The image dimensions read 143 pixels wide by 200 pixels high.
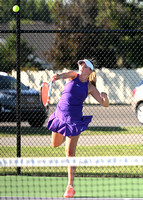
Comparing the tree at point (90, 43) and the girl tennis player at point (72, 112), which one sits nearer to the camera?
the girl tennis player at point (72, 112)

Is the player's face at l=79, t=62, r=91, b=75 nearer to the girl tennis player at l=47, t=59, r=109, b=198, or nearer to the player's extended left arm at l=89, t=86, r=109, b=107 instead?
the girl tennis player at l=47, t=59, r=109, b=198

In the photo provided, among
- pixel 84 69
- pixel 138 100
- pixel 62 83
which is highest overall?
pixel 62 83

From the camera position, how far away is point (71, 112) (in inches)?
201

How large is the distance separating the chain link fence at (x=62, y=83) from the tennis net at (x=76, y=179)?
0.27 ft

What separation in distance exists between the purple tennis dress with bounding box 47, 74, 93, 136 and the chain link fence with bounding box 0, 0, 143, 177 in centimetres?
44

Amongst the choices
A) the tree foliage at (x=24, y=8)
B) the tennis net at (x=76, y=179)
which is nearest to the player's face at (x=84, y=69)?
the tennis net at (x=76, y=179)

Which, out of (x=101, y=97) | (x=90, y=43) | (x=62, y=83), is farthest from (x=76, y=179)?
(x=90, y=43)

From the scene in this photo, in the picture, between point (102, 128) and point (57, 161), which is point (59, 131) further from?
point (102, 128)

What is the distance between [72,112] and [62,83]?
15.4m

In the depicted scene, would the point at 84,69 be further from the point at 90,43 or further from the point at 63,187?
the point at 90,43

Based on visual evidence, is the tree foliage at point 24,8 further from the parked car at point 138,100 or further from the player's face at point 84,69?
the parked car at point 138,100

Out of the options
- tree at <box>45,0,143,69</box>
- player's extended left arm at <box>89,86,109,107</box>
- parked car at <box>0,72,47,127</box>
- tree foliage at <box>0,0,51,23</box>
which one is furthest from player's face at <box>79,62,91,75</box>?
tree at <box>45,0,143,69</box>

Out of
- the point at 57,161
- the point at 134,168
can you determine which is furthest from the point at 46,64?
the point at 57,161

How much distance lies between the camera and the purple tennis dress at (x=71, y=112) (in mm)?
5074
